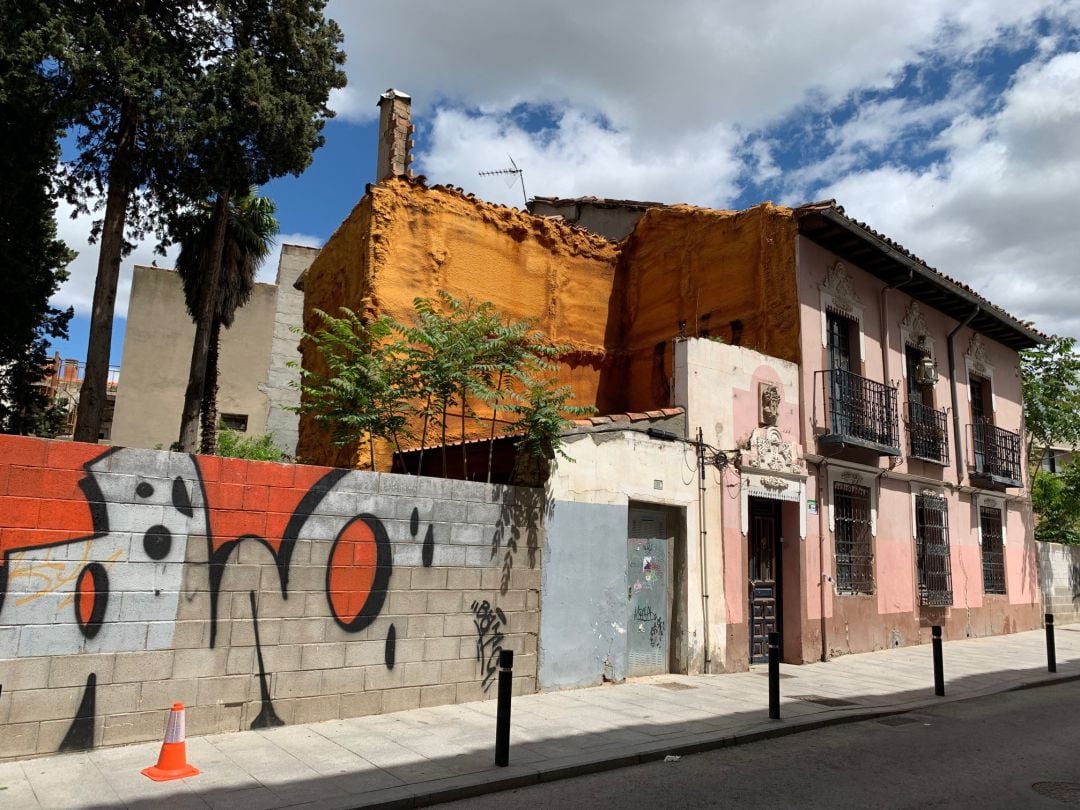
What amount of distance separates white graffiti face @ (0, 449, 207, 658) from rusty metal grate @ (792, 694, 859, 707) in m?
6.89

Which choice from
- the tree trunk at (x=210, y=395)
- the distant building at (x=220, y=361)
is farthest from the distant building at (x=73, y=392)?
the tree trunk at (x=210, y=395)

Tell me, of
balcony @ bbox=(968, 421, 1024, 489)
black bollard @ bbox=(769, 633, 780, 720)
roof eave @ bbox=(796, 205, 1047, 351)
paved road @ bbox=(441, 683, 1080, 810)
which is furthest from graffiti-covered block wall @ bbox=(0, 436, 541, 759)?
balcony @ bbox=(968, 421, 1024, 489)

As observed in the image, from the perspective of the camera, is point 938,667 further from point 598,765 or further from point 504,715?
point 504,715

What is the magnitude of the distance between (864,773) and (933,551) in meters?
10.4

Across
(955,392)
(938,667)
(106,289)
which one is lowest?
(938,667)

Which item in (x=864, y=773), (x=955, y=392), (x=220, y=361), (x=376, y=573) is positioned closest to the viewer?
(x=864, y=773)

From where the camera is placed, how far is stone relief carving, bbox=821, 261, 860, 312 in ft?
44.6

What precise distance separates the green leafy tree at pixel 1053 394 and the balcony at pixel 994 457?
5.61 meters

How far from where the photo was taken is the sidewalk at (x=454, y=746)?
→ 519cm

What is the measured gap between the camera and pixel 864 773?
616 cm

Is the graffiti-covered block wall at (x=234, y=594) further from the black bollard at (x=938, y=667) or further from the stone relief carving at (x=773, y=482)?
the black bollard at (x=938, y=667)

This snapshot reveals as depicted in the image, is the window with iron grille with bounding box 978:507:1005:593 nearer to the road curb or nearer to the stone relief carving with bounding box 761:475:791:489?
the stone relief carving with bounding box 761:475:791:489

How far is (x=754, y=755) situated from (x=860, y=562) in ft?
25.3

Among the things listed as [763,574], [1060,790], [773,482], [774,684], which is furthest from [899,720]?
[773,482]
